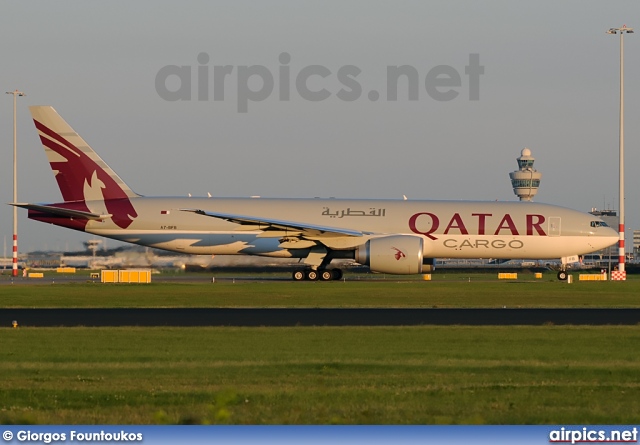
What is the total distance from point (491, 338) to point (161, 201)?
28.8 meters

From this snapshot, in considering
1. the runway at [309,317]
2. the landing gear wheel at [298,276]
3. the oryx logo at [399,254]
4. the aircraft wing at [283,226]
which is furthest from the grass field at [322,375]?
the landing gear wheel at [298,276]

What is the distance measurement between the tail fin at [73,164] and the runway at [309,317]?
776 inches

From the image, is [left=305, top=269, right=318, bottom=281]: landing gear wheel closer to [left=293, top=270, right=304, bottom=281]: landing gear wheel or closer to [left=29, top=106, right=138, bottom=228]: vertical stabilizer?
[left=293, top=270, right=304, bottom=281]: landing gear wheel

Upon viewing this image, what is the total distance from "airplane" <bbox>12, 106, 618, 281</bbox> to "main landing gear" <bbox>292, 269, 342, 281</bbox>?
4 cm

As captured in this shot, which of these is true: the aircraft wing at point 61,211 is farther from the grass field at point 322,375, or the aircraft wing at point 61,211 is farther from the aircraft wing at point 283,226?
the grass field at point 322,375

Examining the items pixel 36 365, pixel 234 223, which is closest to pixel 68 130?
pixel 234 223

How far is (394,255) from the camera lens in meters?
43.1

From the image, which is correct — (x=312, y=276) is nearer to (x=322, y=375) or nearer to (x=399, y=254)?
(x=399, y=254)

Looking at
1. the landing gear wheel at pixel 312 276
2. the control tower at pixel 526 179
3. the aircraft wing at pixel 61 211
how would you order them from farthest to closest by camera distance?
the control tower at pixel 526 179
the landing gear wheel at pixel 312 276
the aircraft wing at pixel 61 211

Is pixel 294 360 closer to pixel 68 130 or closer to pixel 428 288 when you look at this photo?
pixel 428 288

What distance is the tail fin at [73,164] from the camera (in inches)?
1832

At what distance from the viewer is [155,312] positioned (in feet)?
86.5

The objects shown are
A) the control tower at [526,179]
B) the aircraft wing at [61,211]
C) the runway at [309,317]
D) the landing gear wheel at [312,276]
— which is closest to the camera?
the runway at [309,317]

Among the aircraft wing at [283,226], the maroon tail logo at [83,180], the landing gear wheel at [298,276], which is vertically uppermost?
the maroon tail logo at [83,180]
